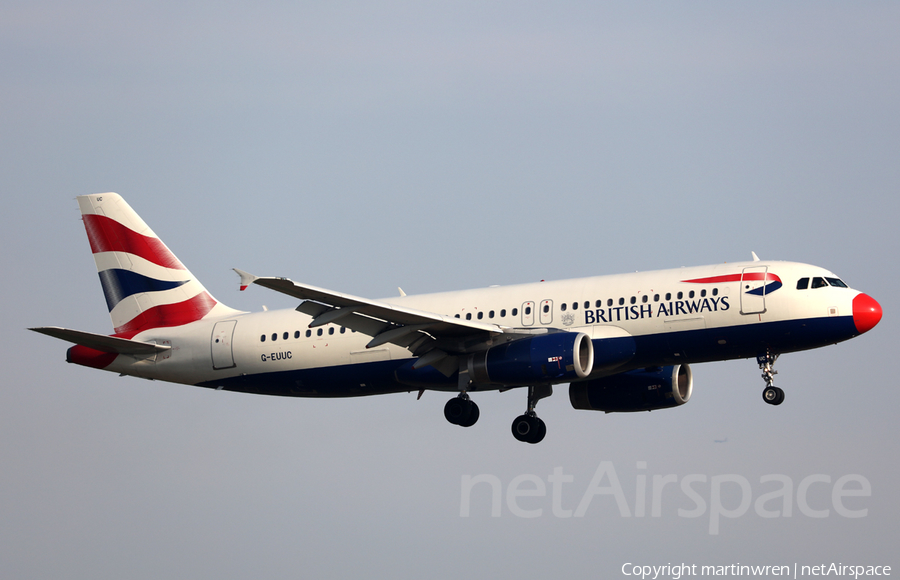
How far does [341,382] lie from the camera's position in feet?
138

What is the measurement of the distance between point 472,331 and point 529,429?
6444mm

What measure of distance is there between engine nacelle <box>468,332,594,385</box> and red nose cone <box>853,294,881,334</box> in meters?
8.36

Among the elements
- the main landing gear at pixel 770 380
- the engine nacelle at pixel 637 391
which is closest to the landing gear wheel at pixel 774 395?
the main landing gear at pixel 770 380

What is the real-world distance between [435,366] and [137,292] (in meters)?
14.0

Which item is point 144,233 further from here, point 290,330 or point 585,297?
point 585,297

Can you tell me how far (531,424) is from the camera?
42844mm

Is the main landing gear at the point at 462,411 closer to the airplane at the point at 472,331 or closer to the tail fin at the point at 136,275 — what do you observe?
the airplane at the point at 472,331

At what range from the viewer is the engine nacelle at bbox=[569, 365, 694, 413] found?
43.6 metres

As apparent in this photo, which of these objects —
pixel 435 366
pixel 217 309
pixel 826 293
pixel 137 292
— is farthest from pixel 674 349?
pixel 137 292

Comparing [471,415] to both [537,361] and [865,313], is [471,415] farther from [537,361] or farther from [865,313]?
[865,313]

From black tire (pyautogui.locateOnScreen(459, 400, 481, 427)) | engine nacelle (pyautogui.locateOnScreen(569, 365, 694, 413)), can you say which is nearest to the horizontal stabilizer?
black tire (pyautogui.locateOnScreen(459, 400, 481, 427))

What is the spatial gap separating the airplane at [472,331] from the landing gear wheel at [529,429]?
0.17 ft

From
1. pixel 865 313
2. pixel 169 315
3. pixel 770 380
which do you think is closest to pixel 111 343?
pixel 169 315

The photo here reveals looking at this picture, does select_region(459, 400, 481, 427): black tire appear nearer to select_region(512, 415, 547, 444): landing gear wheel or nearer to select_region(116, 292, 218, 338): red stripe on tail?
select_region(512, 415, 547, 444): landing gear wheel
